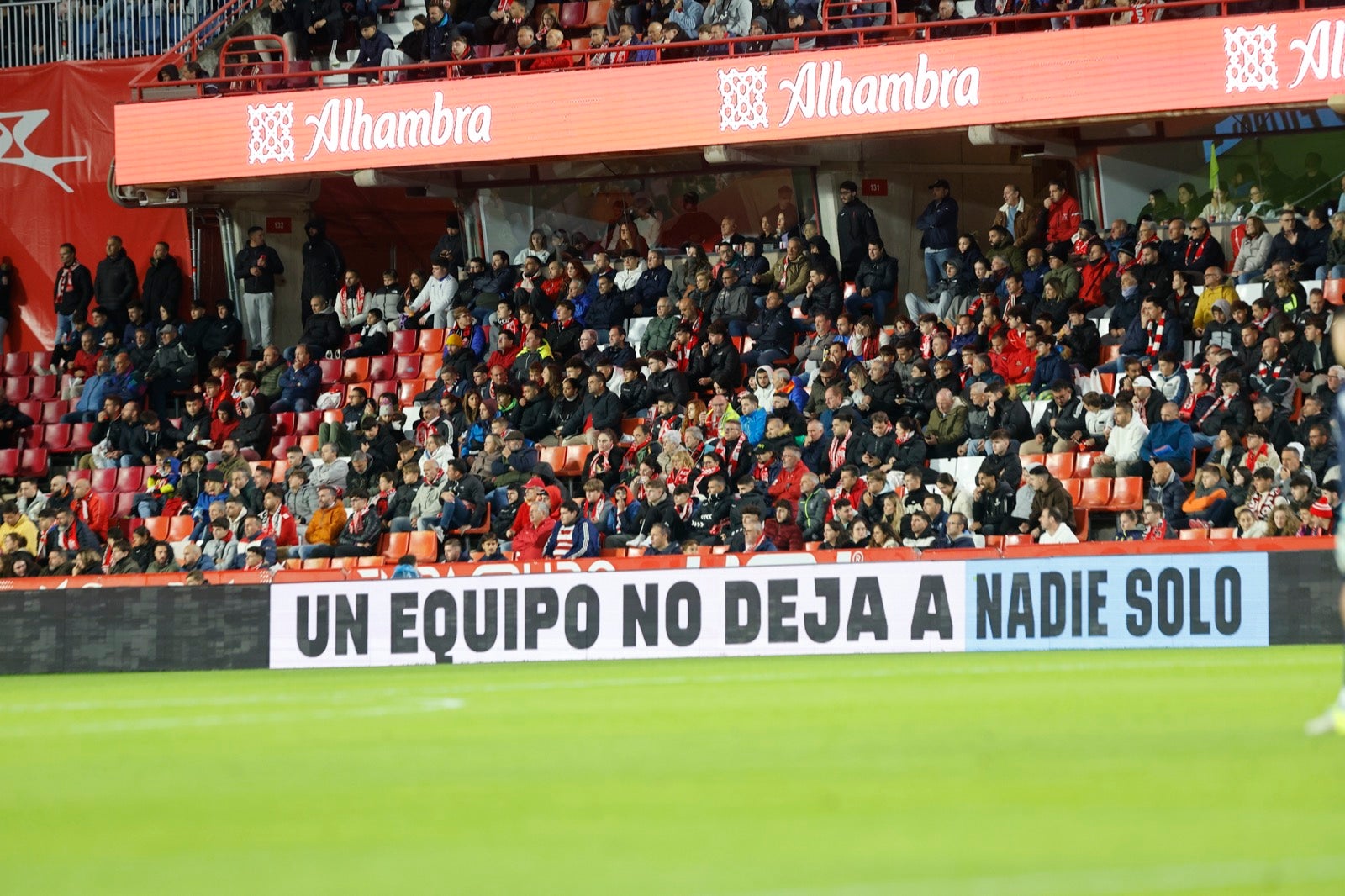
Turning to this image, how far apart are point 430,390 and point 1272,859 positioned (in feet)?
57.2

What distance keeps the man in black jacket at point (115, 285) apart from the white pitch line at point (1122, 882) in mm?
21880

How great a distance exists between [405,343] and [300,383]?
146 centimetres

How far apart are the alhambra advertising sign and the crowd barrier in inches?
288

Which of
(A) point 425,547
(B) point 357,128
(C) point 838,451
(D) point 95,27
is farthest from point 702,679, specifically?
(D) point 95,27

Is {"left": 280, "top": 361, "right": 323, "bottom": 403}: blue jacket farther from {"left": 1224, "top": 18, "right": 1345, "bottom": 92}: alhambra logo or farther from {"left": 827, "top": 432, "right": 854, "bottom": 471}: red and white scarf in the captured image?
{"left": 1224, "top": 18, "right": 1345, "bottom": 92}: alhambra logo

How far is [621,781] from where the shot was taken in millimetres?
6852

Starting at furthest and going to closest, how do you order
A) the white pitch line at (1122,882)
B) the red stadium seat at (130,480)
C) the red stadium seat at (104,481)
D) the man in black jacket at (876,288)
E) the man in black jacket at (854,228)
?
the red stadium seat at (104,481) < the red stadium seat at (130,480) < the man in black jacket at (854,228) < the man in black jacket at (876,288) < the white pitch line at (1122,882)

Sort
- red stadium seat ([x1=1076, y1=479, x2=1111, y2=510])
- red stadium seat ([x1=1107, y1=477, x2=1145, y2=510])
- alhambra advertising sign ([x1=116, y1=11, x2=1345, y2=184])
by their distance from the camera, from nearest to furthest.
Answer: red stadium seat ([x1=1107, y1=477, x2=1145, y2=510]), red stadium seat ([x1=1076, y1=479, x2=1111, y2=510]), alhambra advertising sign ([x1=116, y1=11, x2=1345, y2=184])

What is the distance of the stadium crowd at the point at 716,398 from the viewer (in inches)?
647

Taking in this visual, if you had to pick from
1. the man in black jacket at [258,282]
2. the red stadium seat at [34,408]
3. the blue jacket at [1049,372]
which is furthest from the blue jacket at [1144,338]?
the red stadium seat at [34,408]

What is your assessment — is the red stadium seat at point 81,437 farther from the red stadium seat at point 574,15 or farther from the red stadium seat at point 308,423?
the red stadium seat at point 574,15

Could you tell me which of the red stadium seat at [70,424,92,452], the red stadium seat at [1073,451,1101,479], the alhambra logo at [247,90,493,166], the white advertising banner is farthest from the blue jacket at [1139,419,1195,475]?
the red stadium seat at [70,424,92,452]

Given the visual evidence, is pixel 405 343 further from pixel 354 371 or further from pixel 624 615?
pixel 624 615

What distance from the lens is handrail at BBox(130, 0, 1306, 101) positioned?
65.4 ft
